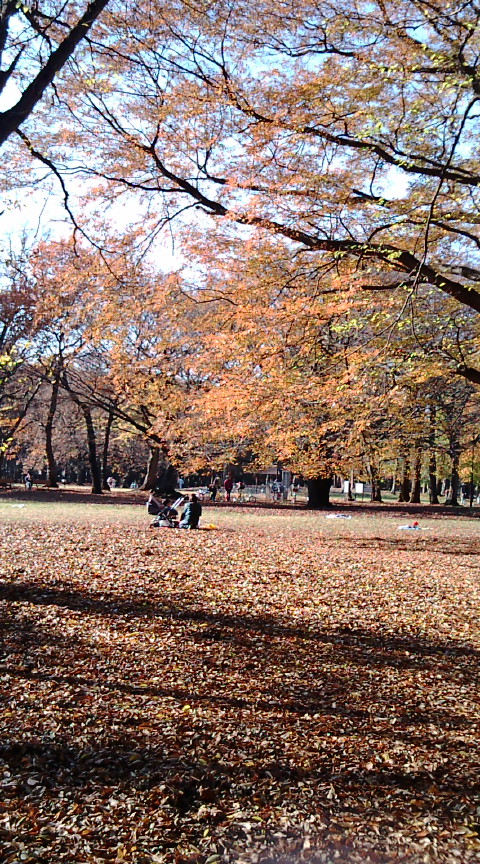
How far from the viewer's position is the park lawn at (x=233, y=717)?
2867 millimetres

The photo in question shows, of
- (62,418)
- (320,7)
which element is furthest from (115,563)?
(62,418)

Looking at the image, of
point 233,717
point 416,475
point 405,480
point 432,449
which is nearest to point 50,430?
point 432,449

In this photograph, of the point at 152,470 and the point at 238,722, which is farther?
the point at 152,470

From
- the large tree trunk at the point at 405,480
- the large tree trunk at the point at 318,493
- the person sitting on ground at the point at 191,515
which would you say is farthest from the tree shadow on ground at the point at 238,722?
the large tree trunk at the point at 405,480

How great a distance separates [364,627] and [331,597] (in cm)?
124

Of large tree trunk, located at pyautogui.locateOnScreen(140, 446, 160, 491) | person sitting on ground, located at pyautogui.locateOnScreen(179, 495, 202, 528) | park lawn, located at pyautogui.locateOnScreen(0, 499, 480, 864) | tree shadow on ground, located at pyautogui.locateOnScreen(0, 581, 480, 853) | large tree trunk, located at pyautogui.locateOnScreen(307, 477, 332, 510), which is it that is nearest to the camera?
park lawn, located at pyautogui.locateOnScreen(0, 499, 480, 864)

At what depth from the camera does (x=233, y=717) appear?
13.4ft

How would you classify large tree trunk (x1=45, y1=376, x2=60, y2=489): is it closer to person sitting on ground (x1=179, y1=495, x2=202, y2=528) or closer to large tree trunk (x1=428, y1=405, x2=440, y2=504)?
person sitting on ground (x1=179, y1=495, x2=202, y2=528)

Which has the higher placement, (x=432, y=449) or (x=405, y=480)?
(x=432, y=449)

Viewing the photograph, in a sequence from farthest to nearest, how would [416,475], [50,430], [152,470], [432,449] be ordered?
1. [416,475]
2. [152,470]
3. [50,430]
4. [432,449]

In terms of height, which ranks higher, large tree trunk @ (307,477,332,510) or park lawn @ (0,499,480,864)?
large tree trunk @ (307,477,332,510)

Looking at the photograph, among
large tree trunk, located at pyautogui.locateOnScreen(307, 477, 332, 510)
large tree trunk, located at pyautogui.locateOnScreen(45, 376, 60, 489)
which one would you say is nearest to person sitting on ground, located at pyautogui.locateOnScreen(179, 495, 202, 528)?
large tree trunk, located at pyautogui.locateOnScreen(307, 477, 332, 510)

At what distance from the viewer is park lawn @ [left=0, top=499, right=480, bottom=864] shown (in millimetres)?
2867

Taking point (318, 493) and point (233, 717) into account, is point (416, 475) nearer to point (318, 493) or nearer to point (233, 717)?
point (318, 493)
